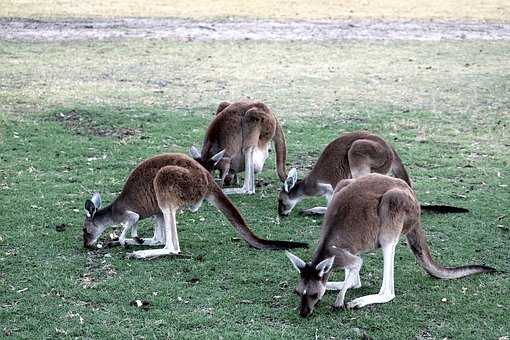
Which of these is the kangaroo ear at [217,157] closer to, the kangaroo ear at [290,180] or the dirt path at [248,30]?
the kangaroo ear at [290,180]

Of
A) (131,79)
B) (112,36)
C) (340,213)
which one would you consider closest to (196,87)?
(131,79)

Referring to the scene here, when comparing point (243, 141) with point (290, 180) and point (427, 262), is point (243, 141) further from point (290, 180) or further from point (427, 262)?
point (427, 262)

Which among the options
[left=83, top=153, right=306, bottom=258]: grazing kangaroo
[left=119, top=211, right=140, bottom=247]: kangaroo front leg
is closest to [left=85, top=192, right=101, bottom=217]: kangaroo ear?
[left=83, top=153, right=306, bottom=258]: grazing kangaroo

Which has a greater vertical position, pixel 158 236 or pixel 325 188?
pixel 325 188

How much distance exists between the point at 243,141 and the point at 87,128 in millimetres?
2563

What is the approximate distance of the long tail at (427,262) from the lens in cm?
454

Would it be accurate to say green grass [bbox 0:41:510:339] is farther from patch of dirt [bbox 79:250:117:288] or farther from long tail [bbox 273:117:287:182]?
long tail [bbox 273:117:287:182]

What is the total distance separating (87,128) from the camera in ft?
28.1

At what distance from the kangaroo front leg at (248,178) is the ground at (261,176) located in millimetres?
128

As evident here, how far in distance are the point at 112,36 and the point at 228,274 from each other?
10.9 metres

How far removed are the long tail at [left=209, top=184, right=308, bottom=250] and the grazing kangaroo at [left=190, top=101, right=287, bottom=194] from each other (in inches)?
56.9

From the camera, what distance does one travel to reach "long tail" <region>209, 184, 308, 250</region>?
4.96 meters

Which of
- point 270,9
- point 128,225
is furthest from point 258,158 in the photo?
point 270,9

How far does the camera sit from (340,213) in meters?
4.39
